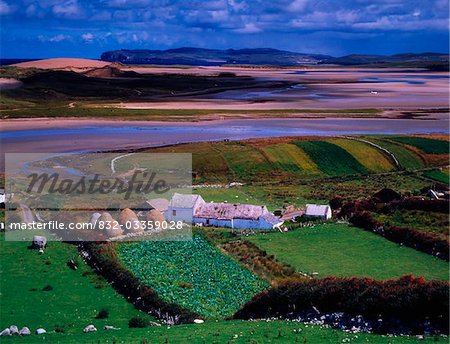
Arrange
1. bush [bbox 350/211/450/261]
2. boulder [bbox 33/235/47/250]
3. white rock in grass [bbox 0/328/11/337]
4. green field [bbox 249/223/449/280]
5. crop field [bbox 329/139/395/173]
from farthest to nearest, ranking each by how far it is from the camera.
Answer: crop field [bbox 329/139/395/173] < boulder [bbox 33/235/47/250] < bush [bbox 350/211/450/261] < green field [bbox 249/223/449/280] < white rock in grass [bbox 0/328/11/337]

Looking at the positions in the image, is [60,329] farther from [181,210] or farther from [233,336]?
[181,210]

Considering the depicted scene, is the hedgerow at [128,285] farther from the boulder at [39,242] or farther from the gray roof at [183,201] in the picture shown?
the gray roof at [183,201]

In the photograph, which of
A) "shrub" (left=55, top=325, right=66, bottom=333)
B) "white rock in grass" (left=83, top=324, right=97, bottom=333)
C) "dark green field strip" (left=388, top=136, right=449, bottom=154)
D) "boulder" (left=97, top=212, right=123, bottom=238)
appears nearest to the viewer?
"white rock in grass" (left=83, top=324, right=97, bottom=333)

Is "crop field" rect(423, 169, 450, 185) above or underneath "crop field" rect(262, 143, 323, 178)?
underneath

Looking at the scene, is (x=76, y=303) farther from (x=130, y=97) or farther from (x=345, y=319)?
(x=130, y=97)

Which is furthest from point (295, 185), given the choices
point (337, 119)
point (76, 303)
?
point (337, 119)

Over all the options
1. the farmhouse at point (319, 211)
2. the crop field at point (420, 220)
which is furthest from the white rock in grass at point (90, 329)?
the farmhouse at point (319, 211)

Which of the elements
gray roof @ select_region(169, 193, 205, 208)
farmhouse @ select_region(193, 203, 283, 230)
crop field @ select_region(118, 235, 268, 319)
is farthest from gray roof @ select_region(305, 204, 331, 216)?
crop field @ select_region(118, 235, 268, 319)

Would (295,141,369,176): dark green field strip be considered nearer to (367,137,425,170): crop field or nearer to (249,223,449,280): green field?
(367,137,425,170): crop field
